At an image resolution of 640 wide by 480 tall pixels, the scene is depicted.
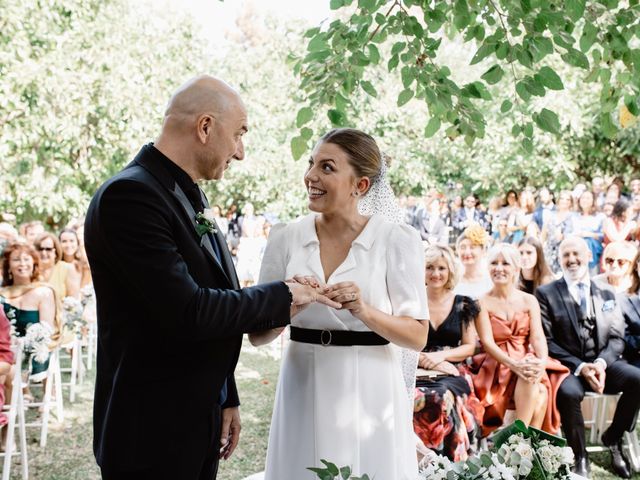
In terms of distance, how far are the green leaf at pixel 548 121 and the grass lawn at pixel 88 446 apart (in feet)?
11.1

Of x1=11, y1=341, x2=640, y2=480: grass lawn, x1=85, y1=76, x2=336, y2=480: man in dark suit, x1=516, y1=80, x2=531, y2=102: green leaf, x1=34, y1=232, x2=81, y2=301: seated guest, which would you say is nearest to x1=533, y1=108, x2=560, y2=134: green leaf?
x1=516, y1=80, x2=531, y2=102: green leaf

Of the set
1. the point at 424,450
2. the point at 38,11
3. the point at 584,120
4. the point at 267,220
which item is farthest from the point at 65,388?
the point at 584,120

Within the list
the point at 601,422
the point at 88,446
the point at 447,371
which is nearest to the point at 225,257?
the point at 447,371

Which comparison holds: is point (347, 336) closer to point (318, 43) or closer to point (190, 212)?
point (190, 212)

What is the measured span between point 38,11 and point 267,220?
30.7 ft

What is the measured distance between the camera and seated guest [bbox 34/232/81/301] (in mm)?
7875

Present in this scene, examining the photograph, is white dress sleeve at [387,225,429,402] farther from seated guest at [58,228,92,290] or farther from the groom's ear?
seated guest at [58,228,92,290]

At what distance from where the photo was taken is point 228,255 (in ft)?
8.35

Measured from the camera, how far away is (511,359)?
18.4 ft

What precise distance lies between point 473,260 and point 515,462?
4841mm

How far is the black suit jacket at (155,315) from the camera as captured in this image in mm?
2018

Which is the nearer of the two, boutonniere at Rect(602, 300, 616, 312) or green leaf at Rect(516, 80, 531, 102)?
green leaf at Rect(516, 80, 531, 102)

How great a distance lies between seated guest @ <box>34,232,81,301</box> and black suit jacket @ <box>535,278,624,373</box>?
536 cm

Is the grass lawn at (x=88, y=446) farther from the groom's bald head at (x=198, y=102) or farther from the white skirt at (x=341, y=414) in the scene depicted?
the groom's bald head at (x=198, y=102)
